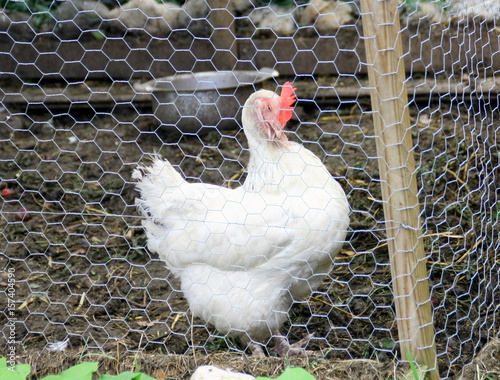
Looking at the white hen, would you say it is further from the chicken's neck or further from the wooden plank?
the wooden plank

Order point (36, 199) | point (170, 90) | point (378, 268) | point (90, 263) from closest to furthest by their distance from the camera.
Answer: point (378, 268) < point (90, 263) < point (36, 199) < point (170, 90)

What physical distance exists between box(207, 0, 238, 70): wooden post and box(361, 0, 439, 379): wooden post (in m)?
2.14

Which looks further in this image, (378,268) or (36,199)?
(36,199)

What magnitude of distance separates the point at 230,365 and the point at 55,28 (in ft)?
10.6

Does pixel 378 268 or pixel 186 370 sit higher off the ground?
pixel 186 370

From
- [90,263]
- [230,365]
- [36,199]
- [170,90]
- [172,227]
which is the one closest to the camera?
[230,365]

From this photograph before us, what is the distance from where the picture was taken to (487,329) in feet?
8.05

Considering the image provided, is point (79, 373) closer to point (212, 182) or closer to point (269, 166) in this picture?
point (269, 166)

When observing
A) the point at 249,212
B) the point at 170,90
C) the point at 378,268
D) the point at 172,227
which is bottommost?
the point at 378,268

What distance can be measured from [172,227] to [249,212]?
0.41 m

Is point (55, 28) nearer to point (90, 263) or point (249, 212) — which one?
point (90, 263)

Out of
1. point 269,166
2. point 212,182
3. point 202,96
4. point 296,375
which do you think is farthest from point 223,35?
point 296,375

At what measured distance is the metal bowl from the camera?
12.7 ft

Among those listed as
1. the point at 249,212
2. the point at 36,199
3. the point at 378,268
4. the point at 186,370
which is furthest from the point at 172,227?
the point at 36,199
